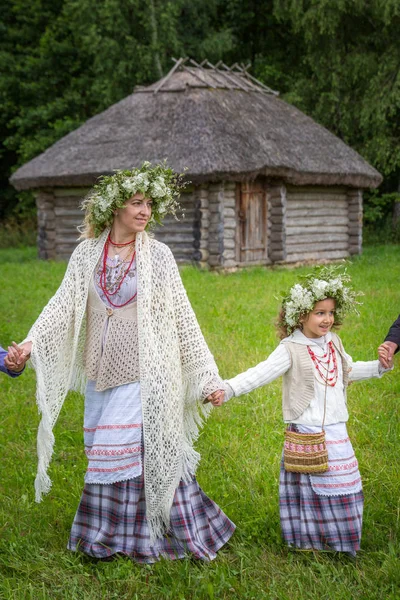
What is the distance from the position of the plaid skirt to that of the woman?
37 cm

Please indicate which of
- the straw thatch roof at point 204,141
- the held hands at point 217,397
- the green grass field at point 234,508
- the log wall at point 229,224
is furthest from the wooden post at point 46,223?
the held hands at point 217,397

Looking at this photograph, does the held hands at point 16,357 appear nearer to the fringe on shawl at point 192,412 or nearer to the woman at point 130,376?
the woman at point 130,376

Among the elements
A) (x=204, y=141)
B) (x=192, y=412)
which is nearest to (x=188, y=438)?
(x=192, y=412)

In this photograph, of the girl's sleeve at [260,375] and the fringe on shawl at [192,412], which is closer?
the girl's sleeve at [260,375]

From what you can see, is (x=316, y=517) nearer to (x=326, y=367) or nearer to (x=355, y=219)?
(x=326, y=367)

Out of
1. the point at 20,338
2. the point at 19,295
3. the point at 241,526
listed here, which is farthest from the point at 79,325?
the point at 19,295

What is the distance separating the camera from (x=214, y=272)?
14.9 meters

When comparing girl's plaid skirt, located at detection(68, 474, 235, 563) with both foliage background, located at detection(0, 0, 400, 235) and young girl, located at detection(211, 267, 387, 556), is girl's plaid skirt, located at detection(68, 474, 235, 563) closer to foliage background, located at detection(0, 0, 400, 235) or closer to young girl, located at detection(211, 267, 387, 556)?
young girl, located at detection(211, 267, 387, 556)

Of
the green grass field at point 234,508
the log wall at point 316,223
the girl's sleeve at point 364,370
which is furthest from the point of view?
the log wall at point 316,223

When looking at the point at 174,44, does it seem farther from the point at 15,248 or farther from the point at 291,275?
the point at 291,275

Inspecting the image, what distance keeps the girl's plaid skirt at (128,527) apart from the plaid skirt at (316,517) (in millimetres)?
403

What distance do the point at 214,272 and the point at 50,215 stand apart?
4480 millimetres

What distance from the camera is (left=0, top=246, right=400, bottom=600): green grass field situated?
11.4ft

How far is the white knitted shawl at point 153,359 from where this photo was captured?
366 cm
